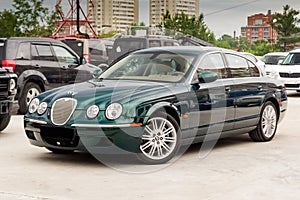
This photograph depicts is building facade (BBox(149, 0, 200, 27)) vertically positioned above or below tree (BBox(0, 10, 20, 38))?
above

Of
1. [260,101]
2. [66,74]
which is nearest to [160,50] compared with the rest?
[260,101]

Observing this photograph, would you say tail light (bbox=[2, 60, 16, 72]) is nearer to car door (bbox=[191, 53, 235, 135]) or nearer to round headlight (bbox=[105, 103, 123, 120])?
car door (bbox=[191, 53, 235, 135])

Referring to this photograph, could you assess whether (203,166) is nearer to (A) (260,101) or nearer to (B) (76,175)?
(B) (76,175)

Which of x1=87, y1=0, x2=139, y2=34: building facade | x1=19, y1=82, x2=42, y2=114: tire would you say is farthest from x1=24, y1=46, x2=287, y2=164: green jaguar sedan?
A: x1=87, y1=0, x2=139, y2=34: building facade

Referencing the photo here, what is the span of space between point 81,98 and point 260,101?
3216 millimetres

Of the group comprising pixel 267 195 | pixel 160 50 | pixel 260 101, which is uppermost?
pixel 160 50

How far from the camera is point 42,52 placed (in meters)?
16.1

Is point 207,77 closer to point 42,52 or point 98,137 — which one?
point 98,137

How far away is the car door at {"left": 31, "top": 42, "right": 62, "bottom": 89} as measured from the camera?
51.8 ft

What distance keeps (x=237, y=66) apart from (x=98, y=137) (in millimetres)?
3105

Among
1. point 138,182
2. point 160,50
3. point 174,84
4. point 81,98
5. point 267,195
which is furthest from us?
point 160,50

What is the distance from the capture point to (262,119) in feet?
34.4

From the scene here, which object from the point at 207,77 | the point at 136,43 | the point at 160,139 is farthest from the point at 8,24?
the point at 160,139

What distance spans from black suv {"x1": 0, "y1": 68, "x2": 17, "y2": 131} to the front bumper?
2967 millimetres
